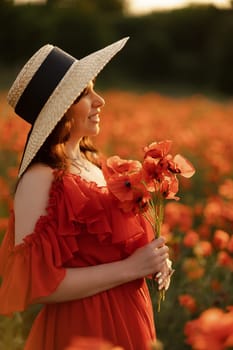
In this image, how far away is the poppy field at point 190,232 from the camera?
229cm

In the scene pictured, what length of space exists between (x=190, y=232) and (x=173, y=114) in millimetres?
5195

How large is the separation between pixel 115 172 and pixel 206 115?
743cm

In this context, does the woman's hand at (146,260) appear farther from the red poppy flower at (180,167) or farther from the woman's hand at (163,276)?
the red poppy flower at (180,167)

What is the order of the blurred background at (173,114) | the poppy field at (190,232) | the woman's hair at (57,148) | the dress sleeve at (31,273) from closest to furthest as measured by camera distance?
the dress sleeve at (31,273) < the woman's hair at (57,148) < the poppy field at (190,232) < the blurred background at (173,114)

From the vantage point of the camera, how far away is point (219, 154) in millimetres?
5215

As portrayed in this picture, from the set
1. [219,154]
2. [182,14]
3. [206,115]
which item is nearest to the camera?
[219,154]

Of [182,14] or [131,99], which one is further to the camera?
[182,14]

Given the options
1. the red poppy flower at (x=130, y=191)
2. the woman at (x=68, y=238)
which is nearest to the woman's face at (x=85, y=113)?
the woman at (x=68, y=238)

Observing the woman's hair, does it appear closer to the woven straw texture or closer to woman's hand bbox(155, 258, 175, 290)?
the woven straw texture

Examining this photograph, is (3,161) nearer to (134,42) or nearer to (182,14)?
(134,42)

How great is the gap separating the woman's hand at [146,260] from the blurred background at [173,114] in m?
0.22

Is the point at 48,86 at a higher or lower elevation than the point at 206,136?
higher

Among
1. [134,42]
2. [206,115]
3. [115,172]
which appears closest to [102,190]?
[115,172]

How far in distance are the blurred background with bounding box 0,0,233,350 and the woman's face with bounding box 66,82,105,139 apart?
626 millimetres
